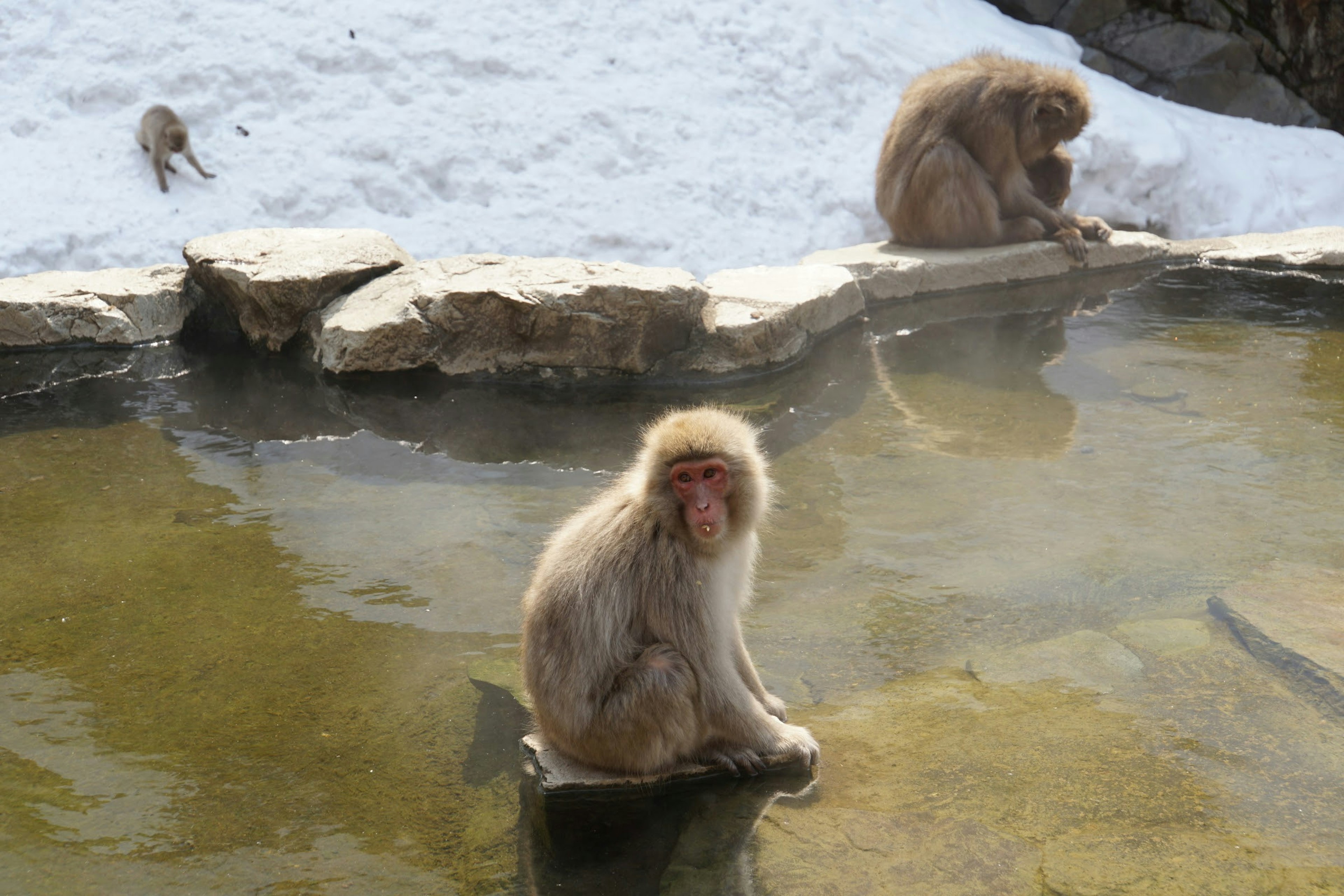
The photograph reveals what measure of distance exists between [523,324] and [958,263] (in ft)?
9.62

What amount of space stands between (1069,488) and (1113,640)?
116 centimetres

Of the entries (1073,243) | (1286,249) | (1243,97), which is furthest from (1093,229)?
(1243,97)

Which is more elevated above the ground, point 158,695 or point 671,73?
point 671,73

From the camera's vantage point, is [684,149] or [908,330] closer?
[908,330]

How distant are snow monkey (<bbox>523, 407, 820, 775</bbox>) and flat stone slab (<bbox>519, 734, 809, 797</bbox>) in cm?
2

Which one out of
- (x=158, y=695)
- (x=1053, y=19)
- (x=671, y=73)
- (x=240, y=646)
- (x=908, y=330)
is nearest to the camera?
(x=158, y=695)

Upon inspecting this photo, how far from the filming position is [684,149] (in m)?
9.20

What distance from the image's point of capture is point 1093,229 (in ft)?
23.7

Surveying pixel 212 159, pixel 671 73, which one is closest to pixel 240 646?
pixel 212 159

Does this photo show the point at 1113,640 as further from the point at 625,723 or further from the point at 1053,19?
the point at 1053,19

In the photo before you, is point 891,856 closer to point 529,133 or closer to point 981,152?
point 981,152

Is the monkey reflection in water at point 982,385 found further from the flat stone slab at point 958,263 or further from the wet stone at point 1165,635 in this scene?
the wet stone at point 1165,635

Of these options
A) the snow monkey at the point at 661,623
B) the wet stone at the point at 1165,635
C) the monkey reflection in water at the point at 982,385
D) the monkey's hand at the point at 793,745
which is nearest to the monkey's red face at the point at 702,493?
the snow monkey at the point at 661,623

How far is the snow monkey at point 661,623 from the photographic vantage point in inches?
97.3
